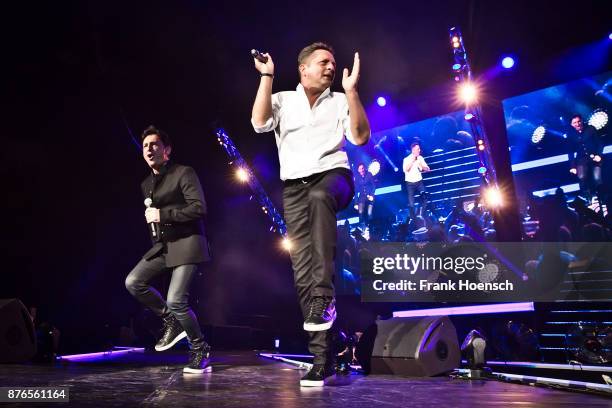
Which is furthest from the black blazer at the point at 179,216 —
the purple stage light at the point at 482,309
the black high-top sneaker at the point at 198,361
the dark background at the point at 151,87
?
the purple stage light at the point at 482,309

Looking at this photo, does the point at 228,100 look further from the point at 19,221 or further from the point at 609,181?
the point at 609,181

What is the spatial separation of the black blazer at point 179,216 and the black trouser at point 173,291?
0.06m

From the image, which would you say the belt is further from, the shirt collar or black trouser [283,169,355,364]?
the shirt collar

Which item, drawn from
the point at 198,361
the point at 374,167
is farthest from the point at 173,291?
the point at 374,167

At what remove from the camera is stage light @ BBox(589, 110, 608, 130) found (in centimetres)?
861

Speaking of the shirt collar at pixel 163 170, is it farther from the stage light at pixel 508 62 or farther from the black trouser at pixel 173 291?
the stage light at pixel 508 62

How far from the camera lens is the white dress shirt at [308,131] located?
101 inches

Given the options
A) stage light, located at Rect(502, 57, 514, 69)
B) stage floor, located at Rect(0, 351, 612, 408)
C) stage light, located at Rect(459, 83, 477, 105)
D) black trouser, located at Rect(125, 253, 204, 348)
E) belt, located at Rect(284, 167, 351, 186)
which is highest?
stage light, located at Rect(502, 57, 514, 69)

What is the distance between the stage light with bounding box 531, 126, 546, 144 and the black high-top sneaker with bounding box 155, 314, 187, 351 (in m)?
8.39

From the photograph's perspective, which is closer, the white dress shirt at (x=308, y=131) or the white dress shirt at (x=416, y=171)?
the white dress shirt at (x=308, y=131)

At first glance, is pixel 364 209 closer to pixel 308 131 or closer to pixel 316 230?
pixel 308 131

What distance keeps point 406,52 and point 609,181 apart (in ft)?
13.6

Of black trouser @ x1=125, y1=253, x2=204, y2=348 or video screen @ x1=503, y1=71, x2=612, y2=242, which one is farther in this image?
video screen @ x1=503, y1=71, x2=612, y2=242

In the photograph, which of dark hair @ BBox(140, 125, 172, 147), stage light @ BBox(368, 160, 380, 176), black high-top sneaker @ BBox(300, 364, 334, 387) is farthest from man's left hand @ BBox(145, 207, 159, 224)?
stage light @ BBox(368, 160, 380, 176)
